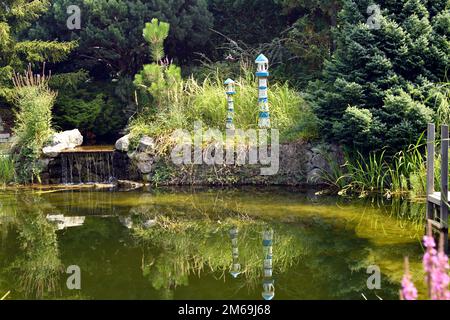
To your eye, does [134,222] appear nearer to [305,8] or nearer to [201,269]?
[201,269]

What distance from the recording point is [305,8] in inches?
503

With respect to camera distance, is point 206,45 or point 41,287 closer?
point 41,287

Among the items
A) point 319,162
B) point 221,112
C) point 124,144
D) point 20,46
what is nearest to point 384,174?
point 319,162

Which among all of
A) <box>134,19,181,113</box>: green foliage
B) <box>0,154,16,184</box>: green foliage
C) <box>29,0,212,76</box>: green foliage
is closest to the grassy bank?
<box>134,19,181,113</box>: green foliage

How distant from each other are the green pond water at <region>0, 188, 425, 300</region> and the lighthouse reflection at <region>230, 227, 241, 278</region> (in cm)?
2

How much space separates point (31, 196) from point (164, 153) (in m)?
2.13

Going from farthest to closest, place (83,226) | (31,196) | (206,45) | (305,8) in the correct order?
(206,45)
(305,8)
(31,196)
(83,226)

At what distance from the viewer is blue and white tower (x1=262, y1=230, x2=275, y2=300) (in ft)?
13.9

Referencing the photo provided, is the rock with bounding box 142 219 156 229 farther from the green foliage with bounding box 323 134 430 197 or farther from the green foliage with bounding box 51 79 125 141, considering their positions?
the green foliage with bounding box 51 79 125 141

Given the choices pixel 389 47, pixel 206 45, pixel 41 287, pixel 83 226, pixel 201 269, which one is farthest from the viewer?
pixel 206 45

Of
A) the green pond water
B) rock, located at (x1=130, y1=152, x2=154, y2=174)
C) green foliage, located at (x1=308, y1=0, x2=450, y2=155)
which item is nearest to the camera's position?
the green pond water

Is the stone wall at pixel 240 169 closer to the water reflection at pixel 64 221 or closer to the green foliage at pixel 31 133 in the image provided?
the green foliage at pixel 31 133
